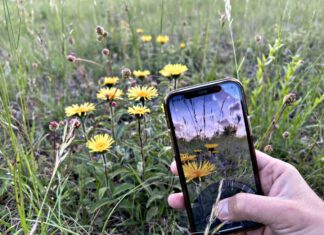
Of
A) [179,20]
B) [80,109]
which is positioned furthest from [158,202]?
[179,20]

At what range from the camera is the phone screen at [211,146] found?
1.17 m

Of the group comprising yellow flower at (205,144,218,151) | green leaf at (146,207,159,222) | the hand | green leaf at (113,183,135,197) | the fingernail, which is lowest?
green leaf at (146,207,159,222)

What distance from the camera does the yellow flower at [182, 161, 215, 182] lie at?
118 centimetres

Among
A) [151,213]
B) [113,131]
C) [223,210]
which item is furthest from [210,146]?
[113,131]

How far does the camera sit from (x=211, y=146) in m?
1.22

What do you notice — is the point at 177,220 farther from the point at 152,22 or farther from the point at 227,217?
the point at 152,22

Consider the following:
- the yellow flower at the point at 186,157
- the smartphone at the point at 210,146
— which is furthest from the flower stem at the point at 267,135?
the yellow flower at the point at 186,157

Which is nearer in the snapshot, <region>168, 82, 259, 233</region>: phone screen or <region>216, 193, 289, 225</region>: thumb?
<region>216, 193, 289, 225</region>: thumb

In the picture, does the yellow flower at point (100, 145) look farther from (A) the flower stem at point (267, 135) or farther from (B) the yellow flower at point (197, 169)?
(A) the flower stem at point (267, 135)

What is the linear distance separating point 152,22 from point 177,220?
206 centimetres

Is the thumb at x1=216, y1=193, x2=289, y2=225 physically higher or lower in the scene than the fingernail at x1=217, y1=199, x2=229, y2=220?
higher

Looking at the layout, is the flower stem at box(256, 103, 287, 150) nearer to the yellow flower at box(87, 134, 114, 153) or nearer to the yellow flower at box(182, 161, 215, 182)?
the yellow flower at box(182, 161, 215, 182)

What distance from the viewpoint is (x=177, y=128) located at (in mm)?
1164

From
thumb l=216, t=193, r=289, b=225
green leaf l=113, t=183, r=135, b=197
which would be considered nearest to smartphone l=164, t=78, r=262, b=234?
thumb l=216, t=193, r=289, b=225
